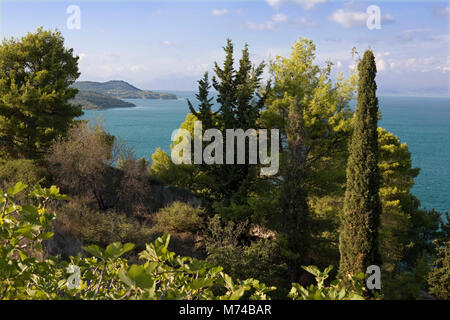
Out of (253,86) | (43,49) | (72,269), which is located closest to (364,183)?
(253,86)

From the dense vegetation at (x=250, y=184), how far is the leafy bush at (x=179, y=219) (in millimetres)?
66

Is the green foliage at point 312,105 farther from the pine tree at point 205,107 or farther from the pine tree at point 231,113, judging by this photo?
the pine tree at point 205,107

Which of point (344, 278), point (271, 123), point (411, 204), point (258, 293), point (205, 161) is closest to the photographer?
point (258, 293)

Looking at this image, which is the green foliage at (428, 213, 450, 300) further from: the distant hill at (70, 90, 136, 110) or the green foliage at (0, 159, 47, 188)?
the distant hill at (70, 90, 136, 110)

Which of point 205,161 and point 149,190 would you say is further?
point 149,190

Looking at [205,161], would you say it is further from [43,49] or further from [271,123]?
[43,49]

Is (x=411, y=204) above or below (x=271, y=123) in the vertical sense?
below

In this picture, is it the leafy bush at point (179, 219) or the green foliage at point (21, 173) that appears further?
the leafy bush at point (179, 219)

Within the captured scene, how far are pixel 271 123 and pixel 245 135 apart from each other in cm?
420

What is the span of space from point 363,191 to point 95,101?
94.5 m

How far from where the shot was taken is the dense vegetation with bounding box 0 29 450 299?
1198 cm

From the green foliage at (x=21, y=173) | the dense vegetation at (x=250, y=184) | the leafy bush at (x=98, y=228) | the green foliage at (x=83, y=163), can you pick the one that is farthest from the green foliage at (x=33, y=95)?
the leafy bush at (x=98, y=228)

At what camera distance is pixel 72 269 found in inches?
92.8

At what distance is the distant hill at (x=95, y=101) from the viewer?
3241 inches
